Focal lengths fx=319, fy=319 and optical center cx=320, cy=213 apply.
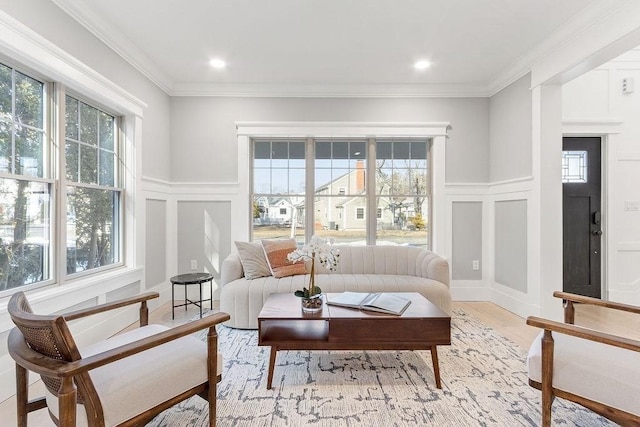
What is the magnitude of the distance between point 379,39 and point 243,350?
3.05m

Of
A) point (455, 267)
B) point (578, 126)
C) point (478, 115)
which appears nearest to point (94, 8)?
point (478, 115)

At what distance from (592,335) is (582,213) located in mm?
3229

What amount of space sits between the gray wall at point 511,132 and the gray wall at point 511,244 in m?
0.38

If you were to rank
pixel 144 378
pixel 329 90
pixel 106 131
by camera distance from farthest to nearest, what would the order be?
pixel 329 90 < pixel 106 131 < pixel 144 378

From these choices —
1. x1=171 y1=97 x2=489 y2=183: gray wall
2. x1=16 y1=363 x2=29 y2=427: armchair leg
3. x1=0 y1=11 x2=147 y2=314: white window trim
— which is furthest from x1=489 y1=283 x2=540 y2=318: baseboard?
x1=0 y1=11 x2=147 y2=314: white window trim

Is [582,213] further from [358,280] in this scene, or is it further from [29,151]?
[29,151]

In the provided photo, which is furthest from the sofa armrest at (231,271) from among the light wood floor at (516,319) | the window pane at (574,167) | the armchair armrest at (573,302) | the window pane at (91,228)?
the window pane at (574,167)

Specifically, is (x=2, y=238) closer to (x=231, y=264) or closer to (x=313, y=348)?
(x=231, y=264)

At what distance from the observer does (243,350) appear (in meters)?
2.63

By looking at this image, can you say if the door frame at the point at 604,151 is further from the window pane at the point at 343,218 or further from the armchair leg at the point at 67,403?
the armchair leg at the point at 67,403

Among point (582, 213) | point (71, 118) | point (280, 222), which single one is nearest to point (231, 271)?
point (280, 222)

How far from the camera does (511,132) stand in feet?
12.3

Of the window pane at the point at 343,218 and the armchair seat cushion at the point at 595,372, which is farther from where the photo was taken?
the window pane at the point at 343,218

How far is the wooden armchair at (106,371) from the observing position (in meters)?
1.15
